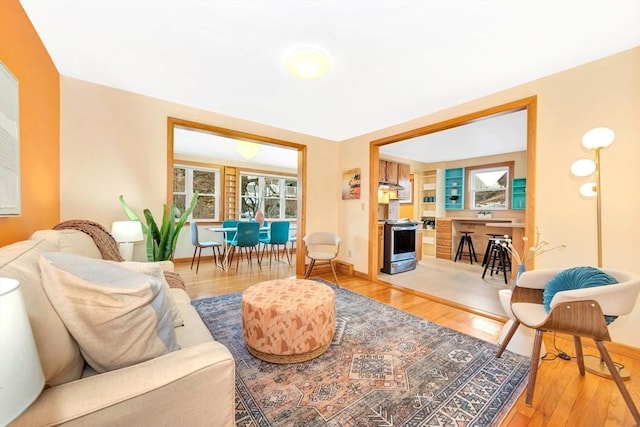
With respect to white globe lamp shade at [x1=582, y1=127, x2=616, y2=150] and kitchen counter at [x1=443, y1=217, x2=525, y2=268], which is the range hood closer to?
kitchen counter at [x1=443, y1=217, x2=525, y2=268]

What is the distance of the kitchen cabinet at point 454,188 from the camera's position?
599 cm

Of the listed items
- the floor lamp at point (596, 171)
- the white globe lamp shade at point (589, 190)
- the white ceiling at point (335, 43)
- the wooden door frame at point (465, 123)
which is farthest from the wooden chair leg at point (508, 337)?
the white ceiling at point (335, 43)

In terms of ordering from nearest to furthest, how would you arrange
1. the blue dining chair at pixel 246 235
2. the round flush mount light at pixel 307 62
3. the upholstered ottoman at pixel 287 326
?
the upholstered ottoman at pixel 287 326 < the round flush mount light at pixel 307 62 < the blue dining chair at pixel 246 235

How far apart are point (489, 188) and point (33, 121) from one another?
6.91 m

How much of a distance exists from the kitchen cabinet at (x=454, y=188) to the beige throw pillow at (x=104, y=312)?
6.43 metres

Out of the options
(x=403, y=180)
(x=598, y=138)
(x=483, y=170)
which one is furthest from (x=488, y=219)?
(x=598, y=138)

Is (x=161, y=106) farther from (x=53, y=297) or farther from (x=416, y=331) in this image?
(x=416, y=331)

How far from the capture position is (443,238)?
19.4 ft

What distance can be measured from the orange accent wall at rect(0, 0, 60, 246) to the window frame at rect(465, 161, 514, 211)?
6.79 meters

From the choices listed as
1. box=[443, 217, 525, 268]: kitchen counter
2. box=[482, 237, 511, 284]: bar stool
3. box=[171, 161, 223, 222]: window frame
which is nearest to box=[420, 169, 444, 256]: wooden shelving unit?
box=[443, 217, 525, 268]: kitchen counter

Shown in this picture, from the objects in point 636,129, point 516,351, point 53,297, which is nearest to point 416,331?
point 516,351

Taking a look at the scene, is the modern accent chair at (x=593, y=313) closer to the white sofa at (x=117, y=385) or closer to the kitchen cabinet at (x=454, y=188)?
the white sofa at (x=117, y=385)

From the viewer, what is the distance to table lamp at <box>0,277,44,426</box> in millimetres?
438

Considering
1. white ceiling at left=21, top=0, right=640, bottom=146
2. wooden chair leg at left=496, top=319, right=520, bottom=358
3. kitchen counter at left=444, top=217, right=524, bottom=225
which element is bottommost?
wooden chair leg at left=496, top=319, right=520, bottom=358
